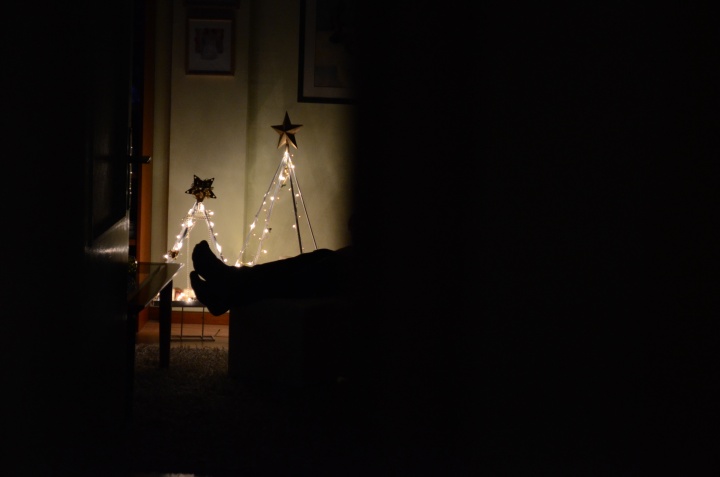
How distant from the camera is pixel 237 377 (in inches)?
129

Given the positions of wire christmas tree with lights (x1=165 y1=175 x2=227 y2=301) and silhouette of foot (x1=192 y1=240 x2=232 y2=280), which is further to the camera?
wire christmas tree with lights (x1=165 y1=175 x2=227 y2=301)

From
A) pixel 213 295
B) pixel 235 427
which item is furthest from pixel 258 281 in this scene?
pixel 235 427

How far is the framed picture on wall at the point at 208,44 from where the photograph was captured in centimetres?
450

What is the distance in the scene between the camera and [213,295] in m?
3.29

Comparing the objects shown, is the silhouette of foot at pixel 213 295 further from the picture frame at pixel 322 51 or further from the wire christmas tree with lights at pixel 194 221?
the picture frame at pixel 322 51

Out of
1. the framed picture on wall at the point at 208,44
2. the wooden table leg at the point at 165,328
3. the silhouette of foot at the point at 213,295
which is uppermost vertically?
the framed picture on wall at the point at 208,44

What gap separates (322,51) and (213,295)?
1882 mm

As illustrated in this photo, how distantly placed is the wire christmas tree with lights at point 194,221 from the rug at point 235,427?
1.11m

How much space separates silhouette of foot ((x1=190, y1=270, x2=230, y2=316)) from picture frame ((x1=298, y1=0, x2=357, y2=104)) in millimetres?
1684

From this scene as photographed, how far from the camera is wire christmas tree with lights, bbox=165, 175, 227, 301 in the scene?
436cm

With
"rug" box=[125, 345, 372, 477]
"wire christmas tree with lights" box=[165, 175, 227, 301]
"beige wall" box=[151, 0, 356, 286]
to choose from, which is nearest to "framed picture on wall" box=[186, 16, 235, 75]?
"beige wall" box=[151, 0, 356, 286]

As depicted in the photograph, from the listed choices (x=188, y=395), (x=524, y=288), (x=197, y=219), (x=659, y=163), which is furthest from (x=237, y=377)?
(x=659, y=163)

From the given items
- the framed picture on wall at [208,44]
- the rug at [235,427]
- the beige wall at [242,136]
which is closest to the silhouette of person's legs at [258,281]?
the rug at [235,427]

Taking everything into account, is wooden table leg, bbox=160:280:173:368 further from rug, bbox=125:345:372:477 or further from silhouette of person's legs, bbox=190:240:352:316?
silhouette of person's legs, bbox=190:240:352:316
